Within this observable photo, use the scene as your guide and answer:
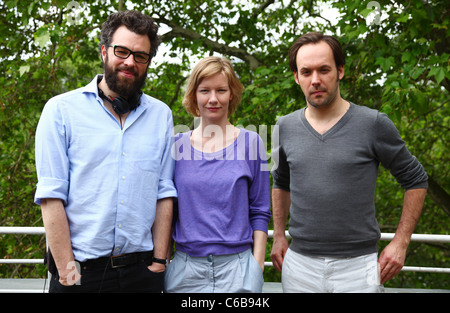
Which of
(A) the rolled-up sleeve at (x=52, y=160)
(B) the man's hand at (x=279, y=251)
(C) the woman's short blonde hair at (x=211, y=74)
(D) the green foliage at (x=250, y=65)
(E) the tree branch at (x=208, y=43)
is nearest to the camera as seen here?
(A) the rolled-up sleeve at (x=52, y=160)

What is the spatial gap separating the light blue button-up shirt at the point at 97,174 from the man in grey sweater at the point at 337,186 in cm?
66

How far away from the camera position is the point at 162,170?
222 centimetres

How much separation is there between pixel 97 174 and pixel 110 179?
0.19 feet

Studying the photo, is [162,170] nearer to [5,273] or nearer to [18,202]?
[18,202]

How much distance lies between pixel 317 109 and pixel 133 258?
1110mm

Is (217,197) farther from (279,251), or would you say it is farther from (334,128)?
(334,128)

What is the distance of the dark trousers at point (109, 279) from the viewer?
6.60 ft

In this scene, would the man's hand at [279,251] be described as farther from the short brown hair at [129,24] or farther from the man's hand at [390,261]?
the short brown hair at [129,24]

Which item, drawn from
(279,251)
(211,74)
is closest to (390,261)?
(279,251)

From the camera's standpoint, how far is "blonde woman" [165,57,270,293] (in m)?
2.14

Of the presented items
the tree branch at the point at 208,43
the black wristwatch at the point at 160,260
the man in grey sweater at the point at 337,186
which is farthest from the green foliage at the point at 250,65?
the black wristwatch at the point at 160,260

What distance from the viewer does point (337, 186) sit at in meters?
2.15

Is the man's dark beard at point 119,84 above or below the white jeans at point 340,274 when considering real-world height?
above

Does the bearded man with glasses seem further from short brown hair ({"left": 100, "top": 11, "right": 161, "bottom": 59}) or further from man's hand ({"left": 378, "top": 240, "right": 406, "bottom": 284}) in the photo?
man's hand ({"left": 378, "top": 240, "right": 406, "bottom": 284})
